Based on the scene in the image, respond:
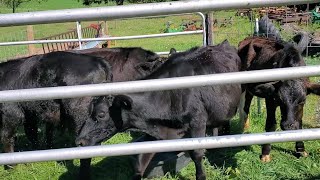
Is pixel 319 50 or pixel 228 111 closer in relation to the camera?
pixel 228 111

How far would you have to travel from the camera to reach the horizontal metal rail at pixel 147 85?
7.18ft

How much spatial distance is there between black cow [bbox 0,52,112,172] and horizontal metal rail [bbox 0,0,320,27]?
11.5 ft

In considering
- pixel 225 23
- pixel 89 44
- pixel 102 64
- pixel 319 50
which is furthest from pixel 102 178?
pixel 225 23

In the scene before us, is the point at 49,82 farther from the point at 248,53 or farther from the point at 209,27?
the point at 209,27

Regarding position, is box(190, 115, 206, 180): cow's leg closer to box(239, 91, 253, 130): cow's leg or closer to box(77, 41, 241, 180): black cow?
box(77, 41, 241, 180): black cow

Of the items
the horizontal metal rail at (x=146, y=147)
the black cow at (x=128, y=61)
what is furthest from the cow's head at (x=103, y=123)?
the horizontal metal rail at (x=146, y=147)

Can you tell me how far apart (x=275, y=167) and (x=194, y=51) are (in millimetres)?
1898

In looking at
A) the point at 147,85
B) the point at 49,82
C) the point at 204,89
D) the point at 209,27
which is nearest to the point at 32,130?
the point at 49,82

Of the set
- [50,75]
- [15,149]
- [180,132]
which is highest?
[50,75]

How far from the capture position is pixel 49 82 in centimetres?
593

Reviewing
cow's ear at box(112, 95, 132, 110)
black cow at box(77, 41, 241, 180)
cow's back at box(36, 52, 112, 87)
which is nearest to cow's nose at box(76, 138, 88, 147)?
black cow at box(77, 41, 241, 180)

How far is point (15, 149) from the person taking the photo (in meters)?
6.75

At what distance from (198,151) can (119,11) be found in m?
2.98

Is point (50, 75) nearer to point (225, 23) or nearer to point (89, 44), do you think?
point (89, 44)
